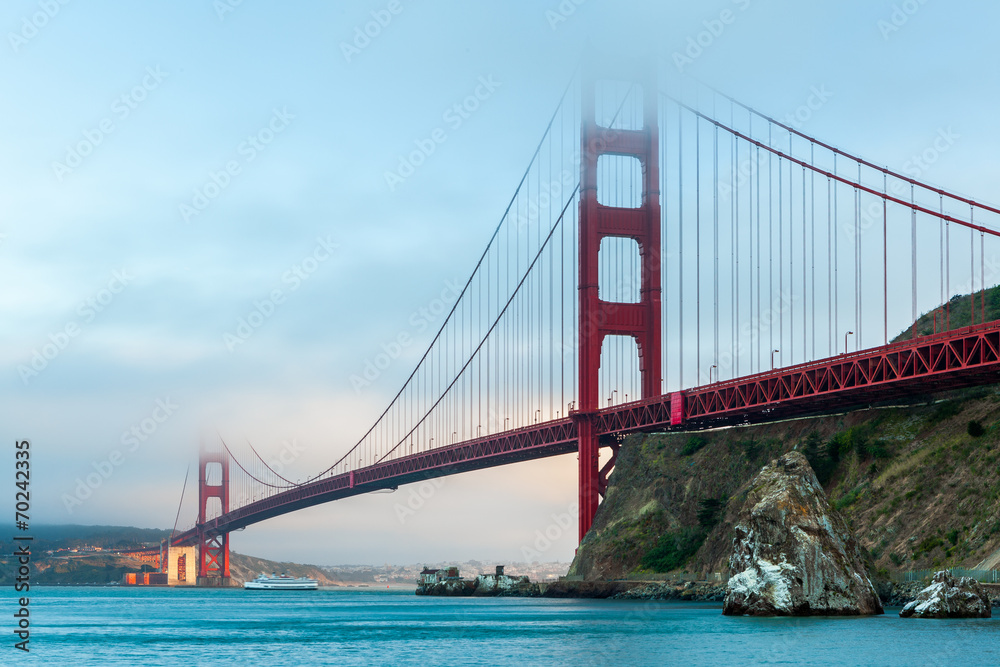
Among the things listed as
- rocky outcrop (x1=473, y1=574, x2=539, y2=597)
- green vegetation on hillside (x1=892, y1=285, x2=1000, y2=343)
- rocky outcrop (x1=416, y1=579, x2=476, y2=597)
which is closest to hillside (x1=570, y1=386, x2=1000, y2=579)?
rocky outcrop (x1=473, y1=574, x2=539, y2=597)

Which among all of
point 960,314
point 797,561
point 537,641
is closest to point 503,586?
point 960,314

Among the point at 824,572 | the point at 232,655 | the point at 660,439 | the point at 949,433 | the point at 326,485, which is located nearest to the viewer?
the point at 232,655

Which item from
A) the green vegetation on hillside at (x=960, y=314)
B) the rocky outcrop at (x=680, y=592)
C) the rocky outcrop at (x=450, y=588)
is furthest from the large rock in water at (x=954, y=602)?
the rocky outcrop at (x=450, y=588)

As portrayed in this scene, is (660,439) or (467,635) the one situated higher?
(660,439)

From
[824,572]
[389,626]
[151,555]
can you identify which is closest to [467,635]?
[389,626]

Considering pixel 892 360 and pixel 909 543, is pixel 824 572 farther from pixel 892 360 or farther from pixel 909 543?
pixel 892 360

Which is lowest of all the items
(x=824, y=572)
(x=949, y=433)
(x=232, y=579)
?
(x=232, y=579)
